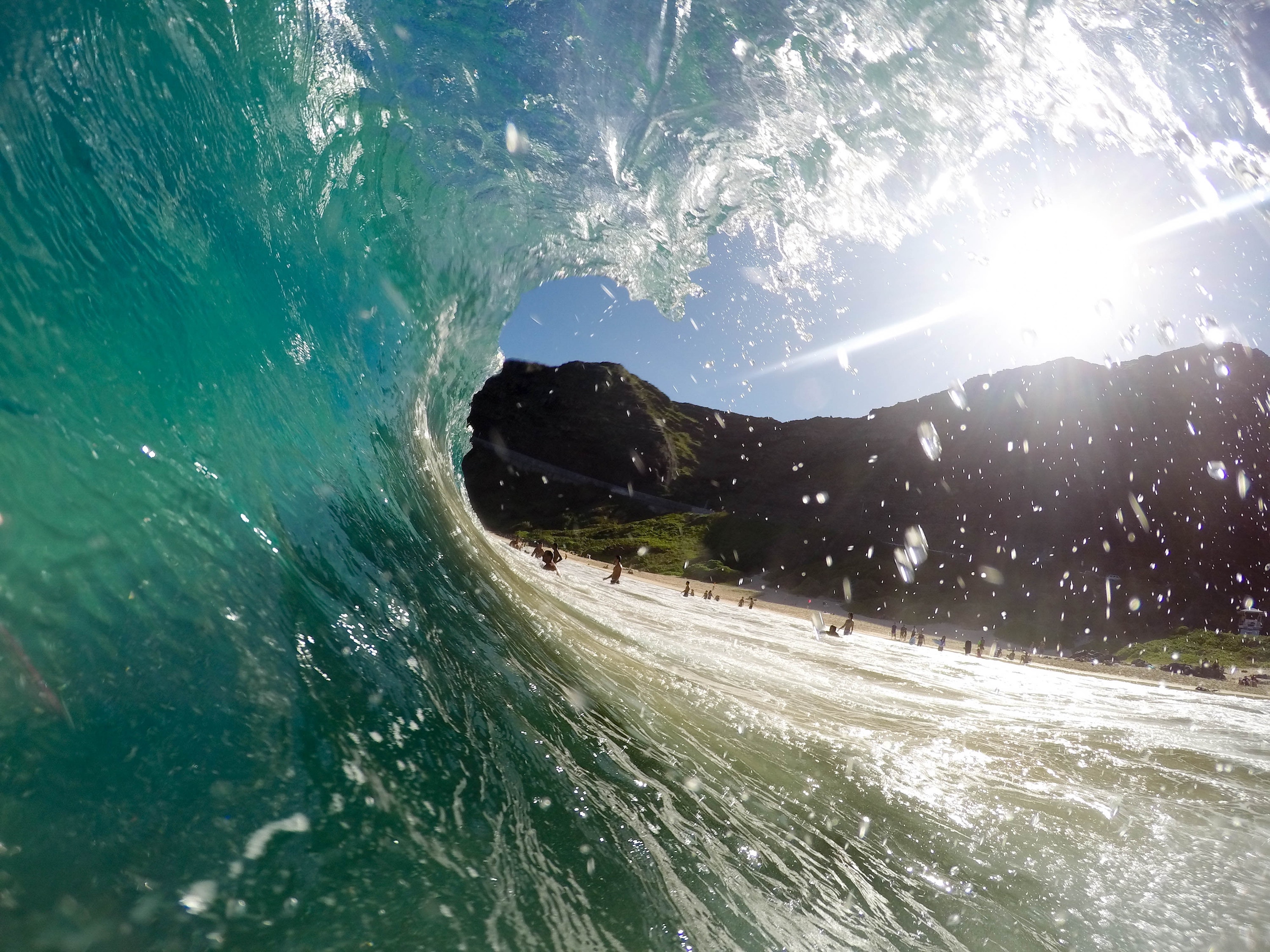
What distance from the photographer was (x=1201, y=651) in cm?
3841

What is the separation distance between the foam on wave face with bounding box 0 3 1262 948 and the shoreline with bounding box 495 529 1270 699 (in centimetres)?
1085

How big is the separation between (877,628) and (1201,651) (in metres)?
15.7

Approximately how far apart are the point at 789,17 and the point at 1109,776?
6493 millimetres

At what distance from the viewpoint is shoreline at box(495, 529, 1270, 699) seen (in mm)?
24828

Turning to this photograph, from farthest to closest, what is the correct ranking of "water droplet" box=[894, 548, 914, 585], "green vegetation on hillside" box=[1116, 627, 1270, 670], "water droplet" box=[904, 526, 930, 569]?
1. "water droplet" box=[904, 526, 930, 569]
2. "water droplet" box=[894, 548, 914, 585]
3. "green vegetation on hillside" box=[1116, 627, 1270, 670]

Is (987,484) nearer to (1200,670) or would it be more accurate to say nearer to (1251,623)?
(1251,623)

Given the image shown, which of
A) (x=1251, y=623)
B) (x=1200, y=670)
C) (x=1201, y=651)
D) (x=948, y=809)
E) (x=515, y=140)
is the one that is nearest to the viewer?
(x=948, y=809)

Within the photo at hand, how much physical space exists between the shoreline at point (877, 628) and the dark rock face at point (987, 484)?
5217 millimetres

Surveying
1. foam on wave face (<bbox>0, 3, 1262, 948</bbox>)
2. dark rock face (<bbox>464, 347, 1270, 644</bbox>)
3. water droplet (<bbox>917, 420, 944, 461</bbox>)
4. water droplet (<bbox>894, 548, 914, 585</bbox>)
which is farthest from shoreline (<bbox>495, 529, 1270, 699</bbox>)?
water droplet (<bbox>917, 420, 944, 461</bbox>)

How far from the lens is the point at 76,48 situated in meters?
3.82

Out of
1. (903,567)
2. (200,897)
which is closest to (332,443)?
(200,897)

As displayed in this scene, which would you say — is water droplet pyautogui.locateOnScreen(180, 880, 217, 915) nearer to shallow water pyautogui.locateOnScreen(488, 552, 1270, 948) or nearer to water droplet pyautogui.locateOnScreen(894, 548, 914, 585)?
shallow water pyautogui.locateOnScreen(488, 552, 1270, 948)

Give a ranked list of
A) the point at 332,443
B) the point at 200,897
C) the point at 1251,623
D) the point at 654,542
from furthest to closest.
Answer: the point at 654,542 → the point at 1251,623 → the point at 332,443 → the point at 200,897

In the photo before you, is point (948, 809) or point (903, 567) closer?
point (948, 809)
